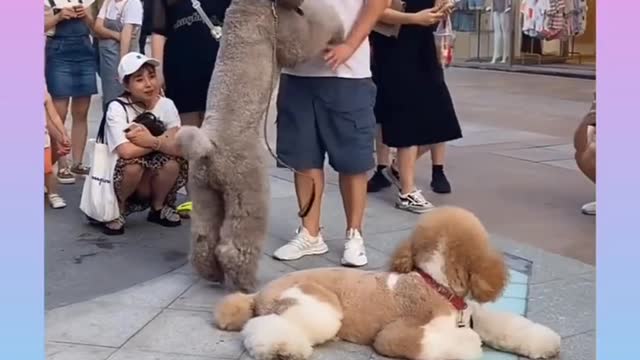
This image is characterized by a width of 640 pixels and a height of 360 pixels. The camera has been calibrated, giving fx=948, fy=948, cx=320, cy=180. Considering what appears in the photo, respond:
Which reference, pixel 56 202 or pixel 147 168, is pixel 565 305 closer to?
pixel 147 168

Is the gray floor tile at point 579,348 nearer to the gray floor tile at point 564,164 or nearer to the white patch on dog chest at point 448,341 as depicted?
the white patch on dog chest at point 448,341

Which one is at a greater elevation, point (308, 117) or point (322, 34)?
point (322, 34)

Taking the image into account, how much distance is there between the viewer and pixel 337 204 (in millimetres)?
6602

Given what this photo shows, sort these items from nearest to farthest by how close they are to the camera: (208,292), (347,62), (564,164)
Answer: (208,292), (347,62), (564,164)

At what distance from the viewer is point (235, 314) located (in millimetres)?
4008

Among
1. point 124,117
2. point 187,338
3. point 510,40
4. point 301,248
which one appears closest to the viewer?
point 187,338

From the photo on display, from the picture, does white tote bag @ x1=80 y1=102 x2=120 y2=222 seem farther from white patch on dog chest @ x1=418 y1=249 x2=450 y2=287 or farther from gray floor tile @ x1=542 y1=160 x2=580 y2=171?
gray floor tile @ x1=542 y1=160 x2=580 y2=171

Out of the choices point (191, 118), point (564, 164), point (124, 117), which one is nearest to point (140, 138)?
point (124, 117)

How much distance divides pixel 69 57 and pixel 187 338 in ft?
12.3

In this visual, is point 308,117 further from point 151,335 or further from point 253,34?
Answer: point 151,335

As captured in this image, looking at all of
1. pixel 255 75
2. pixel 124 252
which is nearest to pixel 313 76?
pixel 255 75

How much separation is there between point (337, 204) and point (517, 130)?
15.6 ft

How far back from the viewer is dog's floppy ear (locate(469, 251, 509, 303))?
355 cm

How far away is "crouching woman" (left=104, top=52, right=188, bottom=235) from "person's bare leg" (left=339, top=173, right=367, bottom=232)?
1.11m
